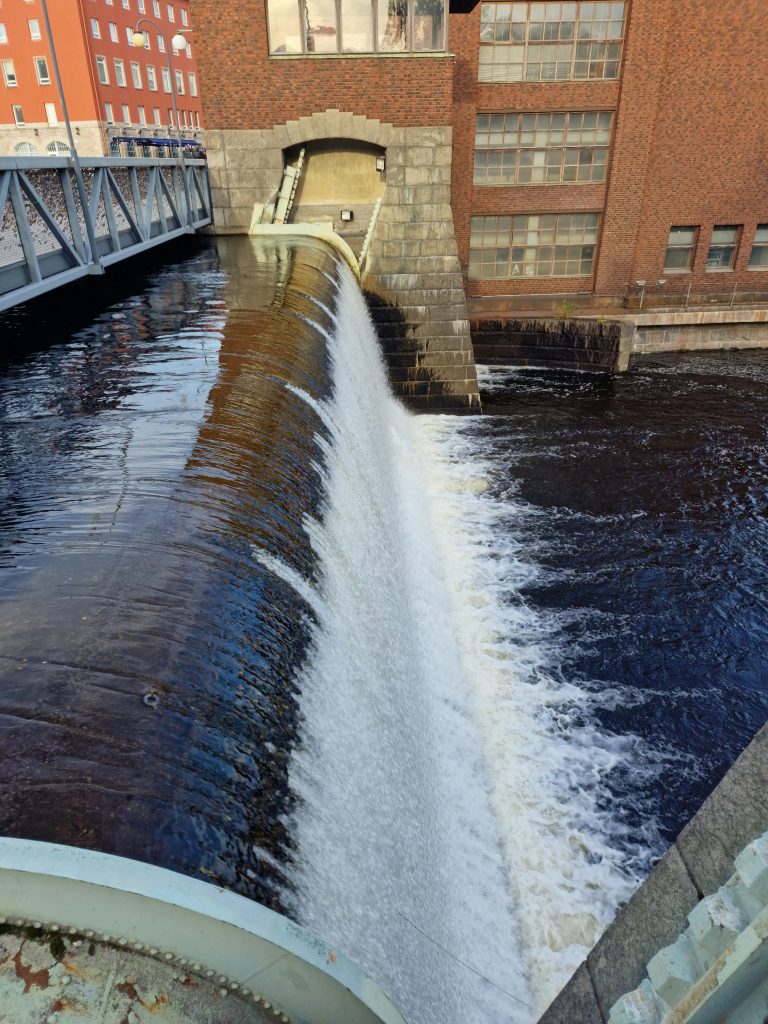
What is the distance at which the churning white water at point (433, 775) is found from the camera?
3240mm

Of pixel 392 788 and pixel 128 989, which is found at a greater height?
pixel 128 989

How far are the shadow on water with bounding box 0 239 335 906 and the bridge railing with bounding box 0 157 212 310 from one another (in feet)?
3.36

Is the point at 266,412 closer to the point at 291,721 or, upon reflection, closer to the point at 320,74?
the point at 291,721

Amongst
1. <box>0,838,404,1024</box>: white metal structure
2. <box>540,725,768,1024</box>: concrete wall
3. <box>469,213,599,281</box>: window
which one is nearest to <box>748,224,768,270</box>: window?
<box>469,213,599,281</box>: window

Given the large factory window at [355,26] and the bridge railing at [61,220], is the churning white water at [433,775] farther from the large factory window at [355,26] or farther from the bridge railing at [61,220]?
the large factory window at [355,26]

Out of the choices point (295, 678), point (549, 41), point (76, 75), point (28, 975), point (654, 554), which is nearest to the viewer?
point (28, 975)

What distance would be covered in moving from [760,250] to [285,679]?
20.9 m

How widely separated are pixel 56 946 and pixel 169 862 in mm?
506

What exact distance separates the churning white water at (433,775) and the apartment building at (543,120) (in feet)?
30.0

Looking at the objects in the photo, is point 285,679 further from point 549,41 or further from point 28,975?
Result: point 549,41

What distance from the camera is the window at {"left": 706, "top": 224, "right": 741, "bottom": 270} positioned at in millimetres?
18734

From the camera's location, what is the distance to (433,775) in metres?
5.02

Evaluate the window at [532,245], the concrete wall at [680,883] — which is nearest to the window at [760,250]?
the window at [532,245]

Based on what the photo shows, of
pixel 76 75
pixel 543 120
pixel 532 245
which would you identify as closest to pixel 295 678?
pixel 532 245
